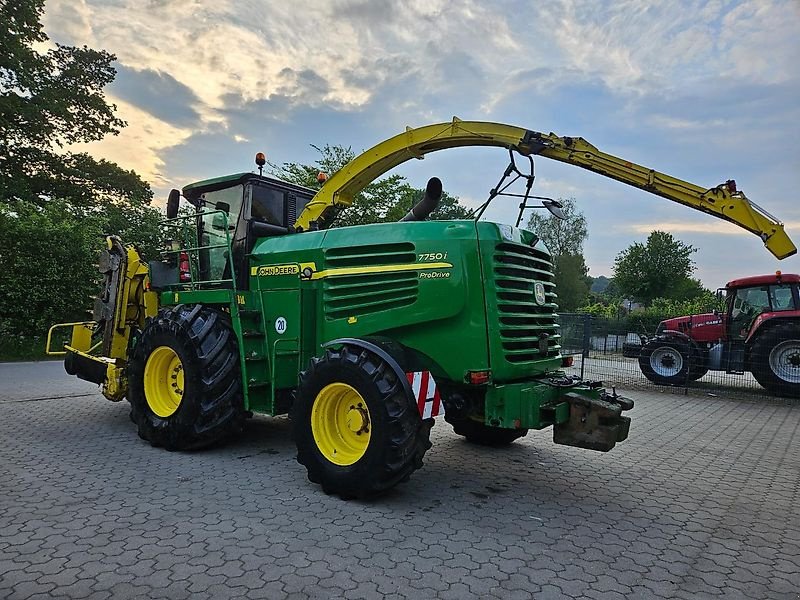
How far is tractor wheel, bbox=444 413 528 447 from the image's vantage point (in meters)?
5.93

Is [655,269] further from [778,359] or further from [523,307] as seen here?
[523,307]

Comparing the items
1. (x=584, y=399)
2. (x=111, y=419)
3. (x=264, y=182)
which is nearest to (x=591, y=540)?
(x=584, y=399)

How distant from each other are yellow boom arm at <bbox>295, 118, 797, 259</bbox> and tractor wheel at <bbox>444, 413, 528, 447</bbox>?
2.82 meters

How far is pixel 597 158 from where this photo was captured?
228 inches

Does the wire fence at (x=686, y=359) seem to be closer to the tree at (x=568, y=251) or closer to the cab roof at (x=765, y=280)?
the cab roof at (x=765, y=280)

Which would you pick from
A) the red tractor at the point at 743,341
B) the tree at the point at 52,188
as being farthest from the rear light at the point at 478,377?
the tree at the point at 52,188

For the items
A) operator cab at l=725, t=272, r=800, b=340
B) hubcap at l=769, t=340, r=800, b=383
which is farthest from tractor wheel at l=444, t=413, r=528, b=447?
operator cab at l=725, t=272, r=800, b=340

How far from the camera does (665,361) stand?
12.3 meters

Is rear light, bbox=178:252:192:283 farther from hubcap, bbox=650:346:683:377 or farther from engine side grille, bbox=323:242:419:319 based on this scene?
hubcap, bbox=650:346:683:377

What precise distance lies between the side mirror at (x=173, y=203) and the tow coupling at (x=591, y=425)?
442cm

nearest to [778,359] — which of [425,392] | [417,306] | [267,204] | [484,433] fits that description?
[484,433]

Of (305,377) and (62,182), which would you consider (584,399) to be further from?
(62,182)

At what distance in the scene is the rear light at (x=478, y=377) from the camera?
13.5 feet

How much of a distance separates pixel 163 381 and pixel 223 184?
2.27 metres
